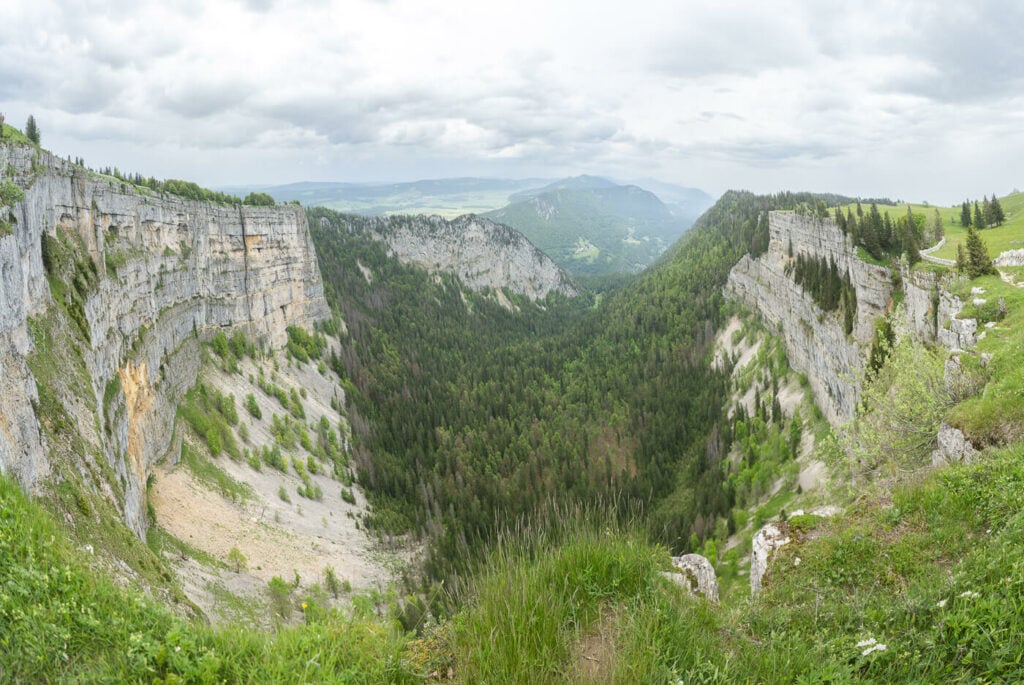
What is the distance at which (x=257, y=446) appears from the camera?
5544 centimetres

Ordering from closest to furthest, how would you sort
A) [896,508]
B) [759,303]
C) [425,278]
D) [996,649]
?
[996,649]
[896,508]
[759,303]
[425,278]

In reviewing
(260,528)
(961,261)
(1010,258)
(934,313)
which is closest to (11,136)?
(260,528)

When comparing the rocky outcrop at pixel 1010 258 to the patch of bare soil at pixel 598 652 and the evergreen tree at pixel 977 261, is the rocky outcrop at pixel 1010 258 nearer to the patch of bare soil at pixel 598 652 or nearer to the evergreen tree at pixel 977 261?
the evergreen tree at pixel 977 261

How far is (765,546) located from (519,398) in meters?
98.4

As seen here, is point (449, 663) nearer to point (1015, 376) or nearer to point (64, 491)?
point (64, 491)

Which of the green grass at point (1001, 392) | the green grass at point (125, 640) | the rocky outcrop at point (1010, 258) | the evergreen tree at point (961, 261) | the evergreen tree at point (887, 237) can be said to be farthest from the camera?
the evergreen tree at point (887, 237)

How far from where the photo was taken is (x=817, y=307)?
61.5 m

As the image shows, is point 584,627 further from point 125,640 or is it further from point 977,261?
point 977,261

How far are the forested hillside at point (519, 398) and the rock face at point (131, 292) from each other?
2067 centimetres

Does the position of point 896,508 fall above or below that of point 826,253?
below

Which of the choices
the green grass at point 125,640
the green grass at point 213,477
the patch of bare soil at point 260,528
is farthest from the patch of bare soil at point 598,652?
the green grass at point 213,477

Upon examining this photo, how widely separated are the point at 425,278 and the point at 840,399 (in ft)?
455

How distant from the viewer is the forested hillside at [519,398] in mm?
66938

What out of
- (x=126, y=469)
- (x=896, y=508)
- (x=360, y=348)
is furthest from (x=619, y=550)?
(x=360, y=348)
